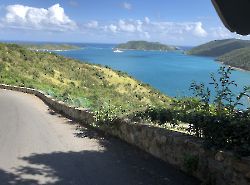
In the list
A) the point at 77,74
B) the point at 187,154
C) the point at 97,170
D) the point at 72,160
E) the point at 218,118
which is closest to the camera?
the point at 218,118

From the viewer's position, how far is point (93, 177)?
7430 millimetres

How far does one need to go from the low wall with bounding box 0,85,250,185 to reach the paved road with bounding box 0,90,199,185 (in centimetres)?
19

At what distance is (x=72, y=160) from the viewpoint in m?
8.65

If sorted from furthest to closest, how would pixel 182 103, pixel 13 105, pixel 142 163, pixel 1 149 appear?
pixel 13 105 → pixel 182 103 → pixel 1 149 → pixel 142 163

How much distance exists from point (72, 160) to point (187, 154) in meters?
2.63

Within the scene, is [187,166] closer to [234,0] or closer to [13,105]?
[234,0]

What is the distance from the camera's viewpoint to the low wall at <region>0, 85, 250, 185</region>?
6.01 meters

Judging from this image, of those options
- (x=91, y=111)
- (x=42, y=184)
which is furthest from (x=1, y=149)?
(x=91, y=111)

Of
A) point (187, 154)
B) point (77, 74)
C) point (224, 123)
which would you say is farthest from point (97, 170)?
point (77, 74)

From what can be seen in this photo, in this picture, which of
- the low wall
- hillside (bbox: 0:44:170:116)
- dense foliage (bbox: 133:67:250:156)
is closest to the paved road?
the low wall

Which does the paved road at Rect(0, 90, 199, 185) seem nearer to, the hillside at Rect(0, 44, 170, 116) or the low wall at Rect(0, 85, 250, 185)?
the low wall at Rect(0, 85, 250, 185)

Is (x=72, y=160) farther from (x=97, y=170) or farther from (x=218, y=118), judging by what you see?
(x=218, y=118)

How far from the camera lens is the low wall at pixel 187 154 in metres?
6.01

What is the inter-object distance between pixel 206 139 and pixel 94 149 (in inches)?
143
